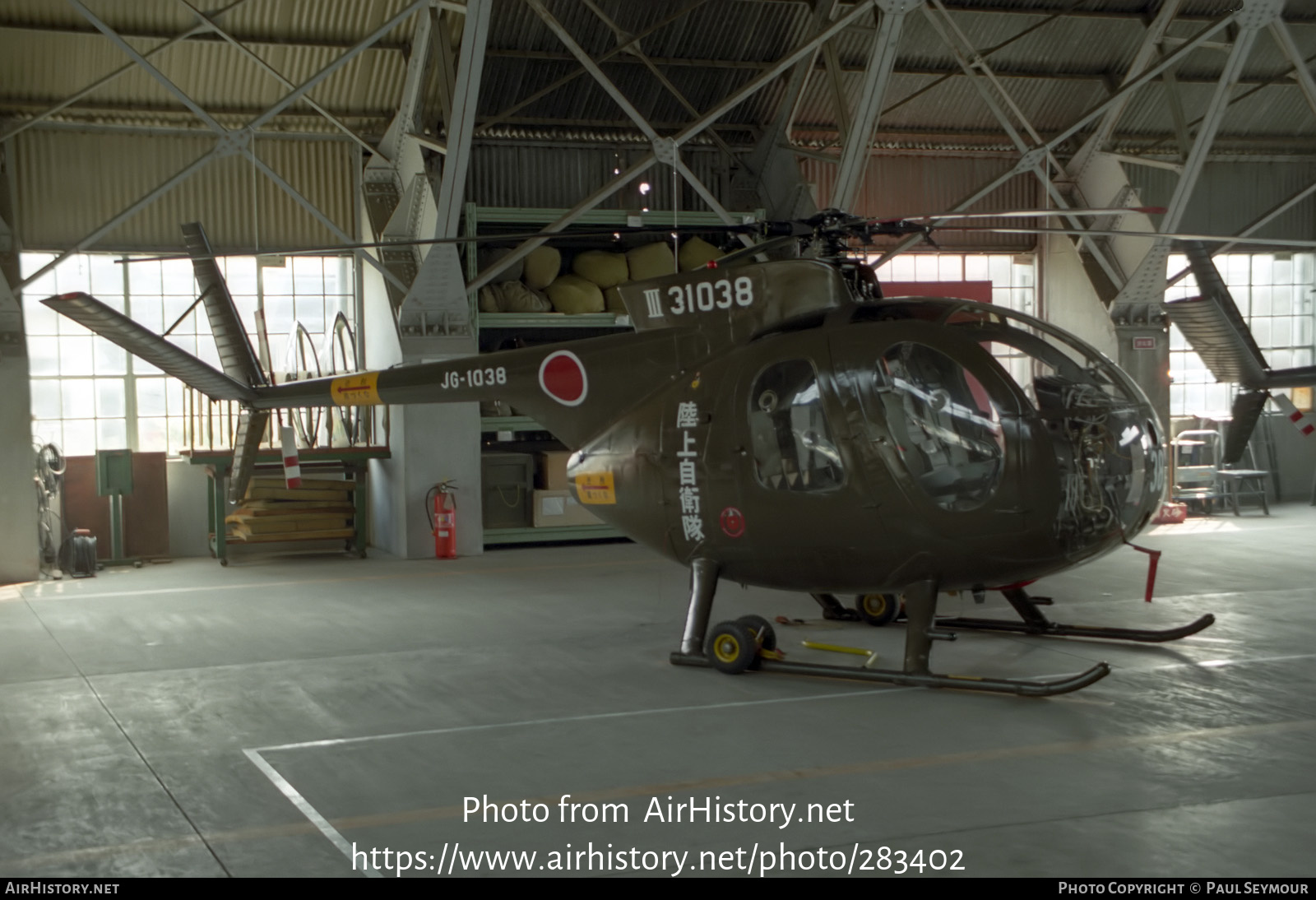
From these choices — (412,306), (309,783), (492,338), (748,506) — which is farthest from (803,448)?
(492,338)

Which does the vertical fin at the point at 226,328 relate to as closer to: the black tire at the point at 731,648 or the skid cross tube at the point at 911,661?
the skid cross tube at the point at 911,661

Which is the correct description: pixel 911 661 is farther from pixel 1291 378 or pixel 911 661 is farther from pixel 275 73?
pixel 275 73

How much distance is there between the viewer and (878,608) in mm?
9742

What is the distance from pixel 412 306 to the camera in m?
13.7

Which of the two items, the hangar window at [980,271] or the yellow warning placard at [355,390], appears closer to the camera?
the yellow warning placard at [355,390]

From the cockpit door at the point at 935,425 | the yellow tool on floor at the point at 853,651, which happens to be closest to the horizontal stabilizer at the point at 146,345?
the yellow tool on floor at the point at 853,651

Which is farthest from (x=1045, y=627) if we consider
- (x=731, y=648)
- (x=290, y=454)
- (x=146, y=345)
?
(x=146, y=345)

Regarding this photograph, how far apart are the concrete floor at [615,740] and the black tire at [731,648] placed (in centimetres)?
11

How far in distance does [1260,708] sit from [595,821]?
4.04 m

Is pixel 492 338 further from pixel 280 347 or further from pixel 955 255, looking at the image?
pixel 955 255

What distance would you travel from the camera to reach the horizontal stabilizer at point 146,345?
361 inches

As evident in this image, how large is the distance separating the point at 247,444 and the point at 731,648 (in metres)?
5.10

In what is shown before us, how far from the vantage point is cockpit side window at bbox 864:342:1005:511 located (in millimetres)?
7129

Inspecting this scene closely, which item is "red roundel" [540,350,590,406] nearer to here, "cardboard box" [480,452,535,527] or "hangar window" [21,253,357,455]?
"cardboard box" [480,452,535,527]
